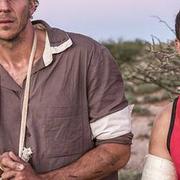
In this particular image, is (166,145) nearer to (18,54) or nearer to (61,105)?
(61,105)

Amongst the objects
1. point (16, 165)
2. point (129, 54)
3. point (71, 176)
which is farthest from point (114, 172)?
point (129, 54)

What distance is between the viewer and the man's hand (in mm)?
3762

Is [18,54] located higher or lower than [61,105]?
higher

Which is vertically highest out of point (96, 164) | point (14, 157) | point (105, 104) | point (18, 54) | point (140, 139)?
point (18, 54)

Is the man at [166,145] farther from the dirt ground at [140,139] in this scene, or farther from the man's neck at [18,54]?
the dirt ground at [140,139]

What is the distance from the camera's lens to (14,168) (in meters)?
3.76

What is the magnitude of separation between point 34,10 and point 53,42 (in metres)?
0.19

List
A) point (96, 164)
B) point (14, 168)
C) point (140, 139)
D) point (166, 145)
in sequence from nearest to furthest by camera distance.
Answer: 1. point (14, 168)
2. point (166, 145)
3. point (96, 164)
4. point (140, 139)

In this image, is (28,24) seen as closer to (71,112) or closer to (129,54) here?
(71,112)

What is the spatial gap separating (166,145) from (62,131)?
1.74 feet

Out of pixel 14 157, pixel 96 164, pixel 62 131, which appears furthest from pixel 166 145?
pixel 14 157

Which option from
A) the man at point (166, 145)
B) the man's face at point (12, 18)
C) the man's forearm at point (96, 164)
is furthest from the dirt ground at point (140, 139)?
the man's face at point (12, 18)

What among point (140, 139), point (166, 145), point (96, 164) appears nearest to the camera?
point (166, 145)

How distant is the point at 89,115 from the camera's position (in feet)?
13.4
